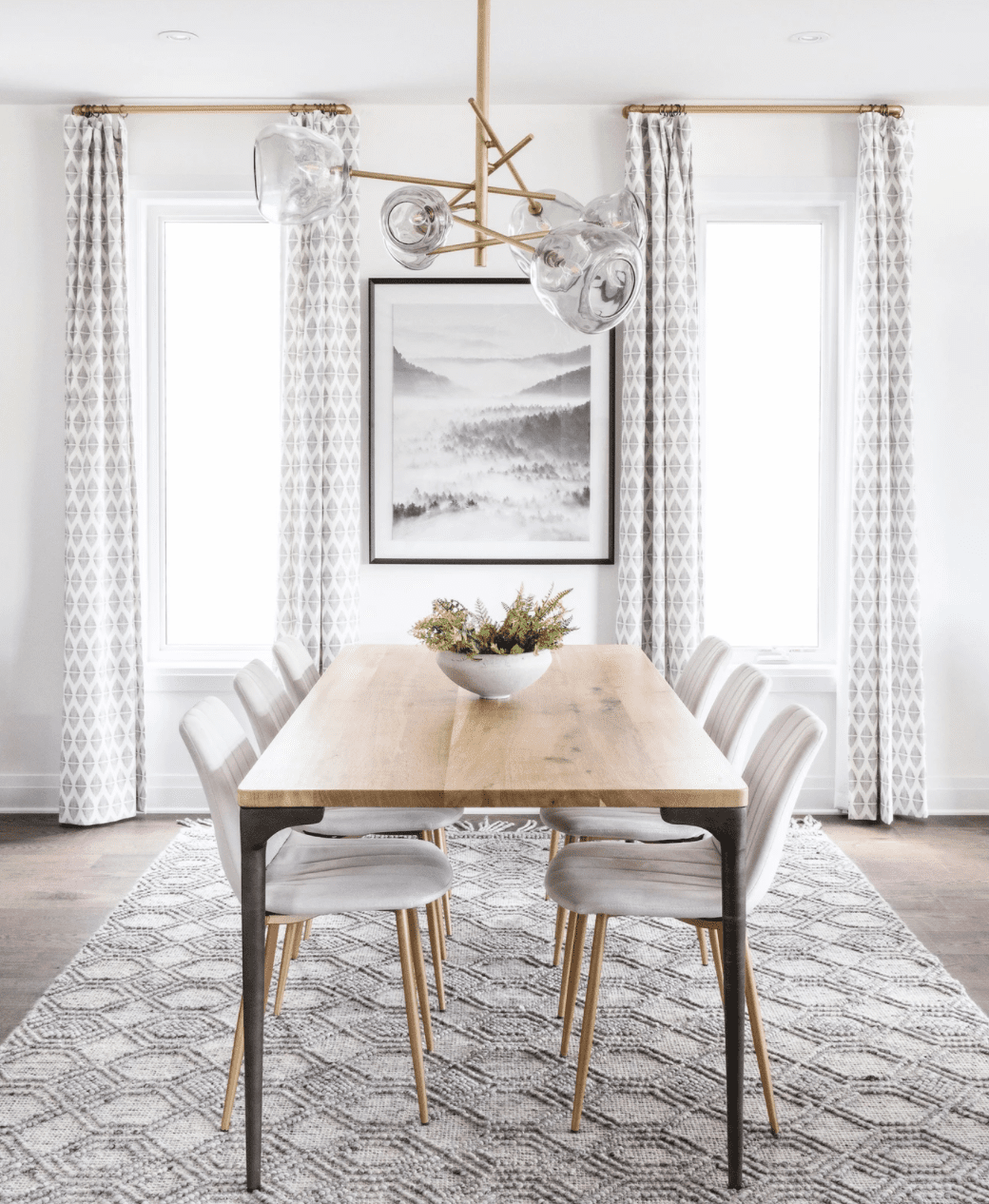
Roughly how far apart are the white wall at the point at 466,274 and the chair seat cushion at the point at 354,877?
81.5 inches

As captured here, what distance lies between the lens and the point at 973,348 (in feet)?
14.5

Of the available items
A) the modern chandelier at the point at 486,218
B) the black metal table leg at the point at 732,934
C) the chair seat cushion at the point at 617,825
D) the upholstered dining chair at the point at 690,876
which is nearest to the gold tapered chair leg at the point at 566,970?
the upholstered dining chair at the point at 690,876

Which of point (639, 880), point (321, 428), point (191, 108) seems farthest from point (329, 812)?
point (191, 108)

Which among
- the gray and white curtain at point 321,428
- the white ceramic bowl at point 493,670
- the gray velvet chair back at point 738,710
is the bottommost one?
the gray velvet chair back at point 738,710

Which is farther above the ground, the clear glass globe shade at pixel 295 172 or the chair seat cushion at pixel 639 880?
the clear glass globe shade at pixel 295 172

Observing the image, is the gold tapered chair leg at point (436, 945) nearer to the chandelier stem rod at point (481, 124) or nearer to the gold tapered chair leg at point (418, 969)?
the gold tapered chair leg at point (418, 969)

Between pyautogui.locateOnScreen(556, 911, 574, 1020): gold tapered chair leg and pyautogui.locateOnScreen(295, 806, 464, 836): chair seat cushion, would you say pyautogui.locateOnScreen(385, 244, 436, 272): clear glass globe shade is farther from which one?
pyautogui.locateOnScreen(556, 911, 574, 1020): gold tapered chair leg

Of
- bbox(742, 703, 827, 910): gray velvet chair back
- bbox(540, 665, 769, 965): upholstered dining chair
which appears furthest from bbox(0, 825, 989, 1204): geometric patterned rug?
bbox(742, 703, 827, 910): gray velvet chair back

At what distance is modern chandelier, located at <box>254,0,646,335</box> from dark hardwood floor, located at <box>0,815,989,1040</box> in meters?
2.06

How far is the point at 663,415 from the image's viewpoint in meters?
4.29

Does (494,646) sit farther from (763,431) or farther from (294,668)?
(763,431)

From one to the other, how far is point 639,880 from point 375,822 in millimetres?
871

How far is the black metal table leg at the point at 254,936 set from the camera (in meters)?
2.01

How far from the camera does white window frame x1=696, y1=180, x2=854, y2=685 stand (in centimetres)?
438
